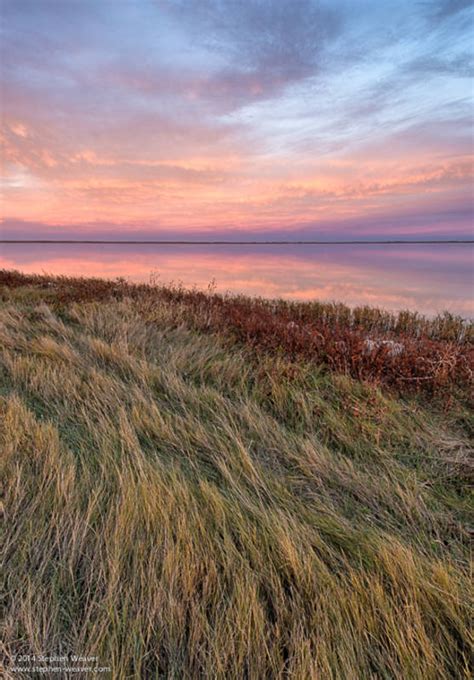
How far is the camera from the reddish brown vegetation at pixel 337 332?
157 inches

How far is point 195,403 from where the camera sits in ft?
11.4

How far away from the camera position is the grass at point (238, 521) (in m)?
1.33

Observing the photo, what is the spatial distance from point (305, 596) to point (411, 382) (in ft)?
9.60

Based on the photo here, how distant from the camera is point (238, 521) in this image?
1.89 metres

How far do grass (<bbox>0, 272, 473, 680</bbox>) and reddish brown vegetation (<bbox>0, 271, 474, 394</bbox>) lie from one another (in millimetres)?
115

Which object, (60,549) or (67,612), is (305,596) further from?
(60,549)

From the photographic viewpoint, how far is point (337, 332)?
17.3 feet

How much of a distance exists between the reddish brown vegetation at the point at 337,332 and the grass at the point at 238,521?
115 millimetres

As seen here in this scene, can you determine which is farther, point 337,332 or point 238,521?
point 337,332

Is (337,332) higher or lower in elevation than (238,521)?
higher

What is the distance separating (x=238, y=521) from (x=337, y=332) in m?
3.83

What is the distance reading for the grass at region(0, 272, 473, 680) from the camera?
1.33 meters

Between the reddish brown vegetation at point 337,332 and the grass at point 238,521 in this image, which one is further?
the reddish brown vegetation at point 337,332

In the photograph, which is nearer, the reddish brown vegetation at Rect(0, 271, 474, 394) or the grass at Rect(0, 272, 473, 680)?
the grass at Rect(0, 272, 473, 680)
